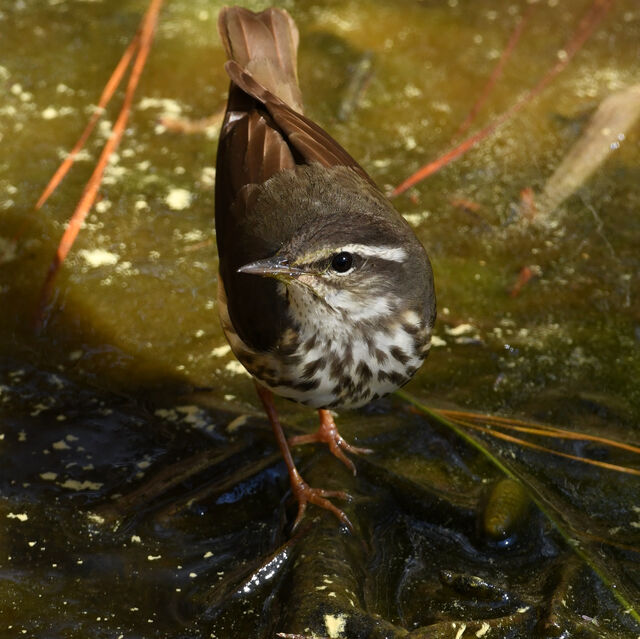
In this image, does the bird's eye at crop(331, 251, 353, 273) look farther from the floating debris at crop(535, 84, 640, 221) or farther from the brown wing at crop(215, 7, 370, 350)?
the floating debris at crop(535, 84, 640, 221)

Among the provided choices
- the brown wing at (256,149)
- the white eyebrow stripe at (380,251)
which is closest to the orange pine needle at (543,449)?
the white eyebrow stripe at (380,251)

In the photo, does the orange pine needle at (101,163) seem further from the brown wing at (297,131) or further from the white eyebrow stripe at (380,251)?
the white eyebrow stripe at (380,251)

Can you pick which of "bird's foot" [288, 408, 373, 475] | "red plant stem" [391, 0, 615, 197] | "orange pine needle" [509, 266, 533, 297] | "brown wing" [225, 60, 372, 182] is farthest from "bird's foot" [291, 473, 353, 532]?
"red plant stem" [391, 0, 615, 197]

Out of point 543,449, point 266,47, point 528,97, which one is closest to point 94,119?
point 266,47

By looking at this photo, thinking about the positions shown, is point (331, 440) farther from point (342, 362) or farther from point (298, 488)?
point (342, 362)

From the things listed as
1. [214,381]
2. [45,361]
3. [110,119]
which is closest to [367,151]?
[110,119]

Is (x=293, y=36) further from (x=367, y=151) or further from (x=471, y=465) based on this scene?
(x=471, y=465)

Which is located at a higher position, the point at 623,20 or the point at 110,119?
the point at 623,20
